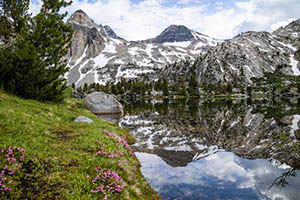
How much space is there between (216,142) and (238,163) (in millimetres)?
5954

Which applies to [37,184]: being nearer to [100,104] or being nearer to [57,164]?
[57,164]

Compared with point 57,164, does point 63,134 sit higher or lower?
lower

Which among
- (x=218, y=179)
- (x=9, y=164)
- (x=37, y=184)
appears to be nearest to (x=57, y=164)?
(x=37, y=184)

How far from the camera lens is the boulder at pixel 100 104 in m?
45.1

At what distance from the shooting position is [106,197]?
6848mm

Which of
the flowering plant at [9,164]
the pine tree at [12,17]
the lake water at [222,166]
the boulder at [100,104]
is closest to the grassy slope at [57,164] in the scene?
the flowering plant at [9,164]

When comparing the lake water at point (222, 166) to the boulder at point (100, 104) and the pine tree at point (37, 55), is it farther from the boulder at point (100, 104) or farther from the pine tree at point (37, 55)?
the boulder at point (100, 104)

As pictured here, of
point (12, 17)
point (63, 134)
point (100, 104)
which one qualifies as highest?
point (12, 17)

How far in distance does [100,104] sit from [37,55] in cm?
2455

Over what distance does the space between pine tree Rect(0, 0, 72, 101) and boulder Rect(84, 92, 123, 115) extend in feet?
56.2

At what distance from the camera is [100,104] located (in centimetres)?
4569

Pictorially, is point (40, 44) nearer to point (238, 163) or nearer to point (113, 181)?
point (113, 181)

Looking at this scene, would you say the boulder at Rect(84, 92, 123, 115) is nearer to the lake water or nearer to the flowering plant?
the lake water

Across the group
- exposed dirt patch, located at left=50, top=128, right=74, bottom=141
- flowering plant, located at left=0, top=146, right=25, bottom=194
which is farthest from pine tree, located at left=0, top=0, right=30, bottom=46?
flowering plant, located at left=0, top=146, right=25, bottom=194
